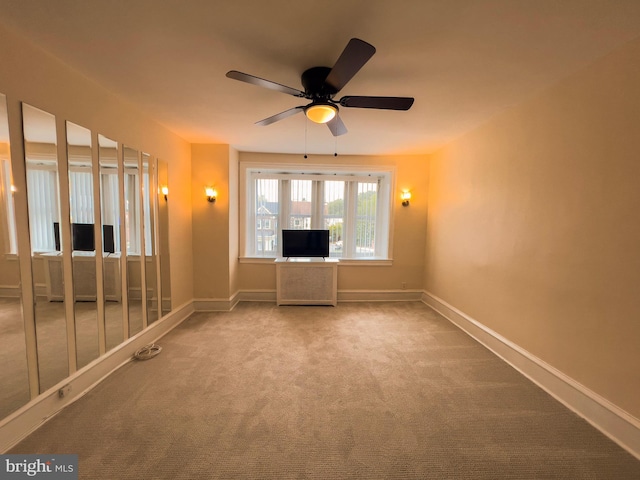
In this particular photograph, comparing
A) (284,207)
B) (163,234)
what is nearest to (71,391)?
(163,234)

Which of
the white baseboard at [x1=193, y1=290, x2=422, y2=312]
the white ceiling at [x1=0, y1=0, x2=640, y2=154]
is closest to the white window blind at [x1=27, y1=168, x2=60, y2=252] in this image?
the white ceiling at [x1=0, y1=0, x2=640, y2=154]

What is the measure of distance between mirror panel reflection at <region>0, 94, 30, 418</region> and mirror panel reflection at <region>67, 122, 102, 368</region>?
34cm

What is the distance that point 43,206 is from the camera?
1.74m

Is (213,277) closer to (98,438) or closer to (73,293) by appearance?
(73,293)

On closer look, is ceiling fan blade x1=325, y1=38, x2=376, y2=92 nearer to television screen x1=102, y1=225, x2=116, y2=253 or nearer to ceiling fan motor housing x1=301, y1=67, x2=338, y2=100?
ceiling fan motor housing x1=301, y1=67, x2=338, y2=100

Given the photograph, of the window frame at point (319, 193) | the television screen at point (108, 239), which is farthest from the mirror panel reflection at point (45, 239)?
the window frame at point (319, 193)

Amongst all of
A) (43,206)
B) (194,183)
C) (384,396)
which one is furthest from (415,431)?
(194,183)

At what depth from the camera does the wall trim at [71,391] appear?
1.56 metres

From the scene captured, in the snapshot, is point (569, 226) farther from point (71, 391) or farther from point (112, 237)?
point (71, 391)

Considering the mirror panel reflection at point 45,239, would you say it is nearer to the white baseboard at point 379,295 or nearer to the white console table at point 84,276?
the white console table at point 84,276

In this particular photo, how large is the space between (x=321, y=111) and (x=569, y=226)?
7.15ft

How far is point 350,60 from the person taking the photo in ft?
4.54

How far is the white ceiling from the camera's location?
135 cm

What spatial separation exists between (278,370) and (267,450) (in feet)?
2.77
